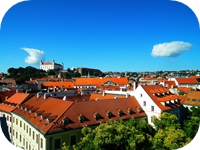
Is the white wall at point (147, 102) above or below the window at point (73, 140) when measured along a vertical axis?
above

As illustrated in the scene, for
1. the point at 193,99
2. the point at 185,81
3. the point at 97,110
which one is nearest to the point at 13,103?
the point at 97,110

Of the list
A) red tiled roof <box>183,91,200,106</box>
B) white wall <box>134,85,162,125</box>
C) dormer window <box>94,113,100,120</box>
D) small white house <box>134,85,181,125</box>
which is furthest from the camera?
red tiled roof <box>183,91,200,106</box>

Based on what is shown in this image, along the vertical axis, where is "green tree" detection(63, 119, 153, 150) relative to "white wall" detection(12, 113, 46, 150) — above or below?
above

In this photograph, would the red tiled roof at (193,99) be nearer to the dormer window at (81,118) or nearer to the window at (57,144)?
the dormer window at (81,118)

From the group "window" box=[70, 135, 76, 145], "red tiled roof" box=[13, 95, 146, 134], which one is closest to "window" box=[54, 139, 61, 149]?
"red tiled roof" box=[13, 95, 146, 134]

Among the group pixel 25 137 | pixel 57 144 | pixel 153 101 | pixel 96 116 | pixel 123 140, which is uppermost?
pixel 153 101

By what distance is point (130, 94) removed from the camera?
1287 centimetres

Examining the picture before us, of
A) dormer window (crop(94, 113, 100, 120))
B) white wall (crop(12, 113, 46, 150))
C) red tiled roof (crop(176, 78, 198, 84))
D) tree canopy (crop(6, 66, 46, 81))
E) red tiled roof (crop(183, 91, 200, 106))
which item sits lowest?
white wall (crop(12, 113, 46, 150))

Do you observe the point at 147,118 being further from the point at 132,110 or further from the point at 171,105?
the point at 171,105

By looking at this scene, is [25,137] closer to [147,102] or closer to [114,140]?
[114,140]

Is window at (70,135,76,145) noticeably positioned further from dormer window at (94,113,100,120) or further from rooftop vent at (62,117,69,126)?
dormer window at (94,113,100,120)

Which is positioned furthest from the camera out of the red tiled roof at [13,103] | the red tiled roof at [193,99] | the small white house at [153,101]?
the red tiled roof at [193,99]

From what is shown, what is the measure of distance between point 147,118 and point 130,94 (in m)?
2.13

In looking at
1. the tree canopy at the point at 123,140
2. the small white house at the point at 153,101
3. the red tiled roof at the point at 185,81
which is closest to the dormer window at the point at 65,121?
the tree canopy at the point at 123,140
